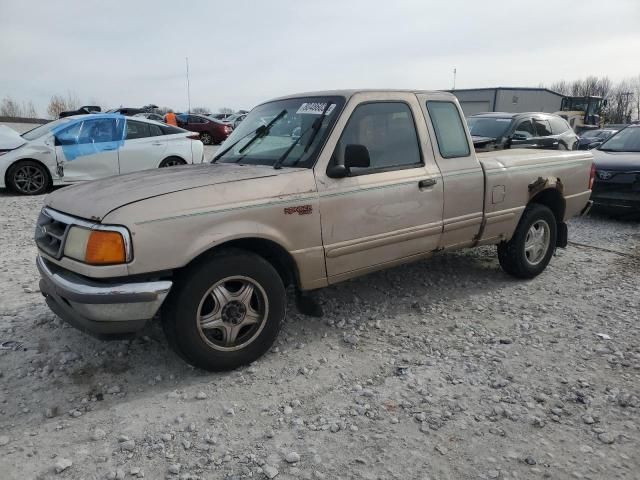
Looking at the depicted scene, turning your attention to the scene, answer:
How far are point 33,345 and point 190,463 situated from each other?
6.15ft

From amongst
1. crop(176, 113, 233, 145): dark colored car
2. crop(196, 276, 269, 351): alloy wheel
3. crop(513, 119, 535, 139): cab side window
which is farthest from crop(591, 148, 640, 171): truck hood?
crop(176, 113, 233, 145): dark colored car

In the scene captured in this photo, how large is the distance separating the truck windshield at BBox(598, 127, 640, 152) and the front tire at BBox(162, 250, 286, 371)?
842cm

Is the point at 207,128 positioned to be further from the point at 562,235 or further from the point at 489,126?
the point at 562,235

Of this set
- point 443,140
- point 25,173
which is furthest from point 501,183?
point 25,173

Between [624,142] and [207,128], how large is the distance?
18.4 meters

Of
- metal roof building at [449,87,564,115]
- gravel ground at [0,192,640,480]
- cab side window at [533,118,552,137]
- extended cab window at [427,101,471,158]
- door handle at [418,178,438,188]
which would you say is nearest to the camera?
gravel ground at [0,192,640,480]

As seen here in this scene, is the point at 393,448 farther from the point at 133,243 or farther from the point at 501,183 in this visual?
the point at 501,183

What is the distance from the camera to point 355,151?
335 cm

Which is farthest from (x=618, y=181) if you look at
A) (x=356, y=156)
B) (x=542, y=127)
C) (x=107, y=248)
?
(x=107, y=248)

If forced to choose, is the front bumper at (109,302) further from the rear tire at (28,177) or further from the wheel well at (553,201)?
the rear tire at (28,177)

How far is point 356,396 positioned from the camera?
119 inches

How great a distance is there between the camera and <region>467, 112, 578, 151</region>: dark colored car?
9.95 m

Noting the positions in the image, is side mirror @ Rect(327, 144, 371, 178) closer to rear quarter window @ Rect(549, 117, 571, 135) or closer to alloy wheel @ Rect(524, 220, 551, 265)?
alloy wheel @ Rect(524, 220, 551, 265)

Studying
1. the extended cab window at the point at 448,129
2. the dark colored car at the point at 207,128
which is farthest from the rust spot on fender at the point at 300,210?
the dark colored car at the point at 207,128
